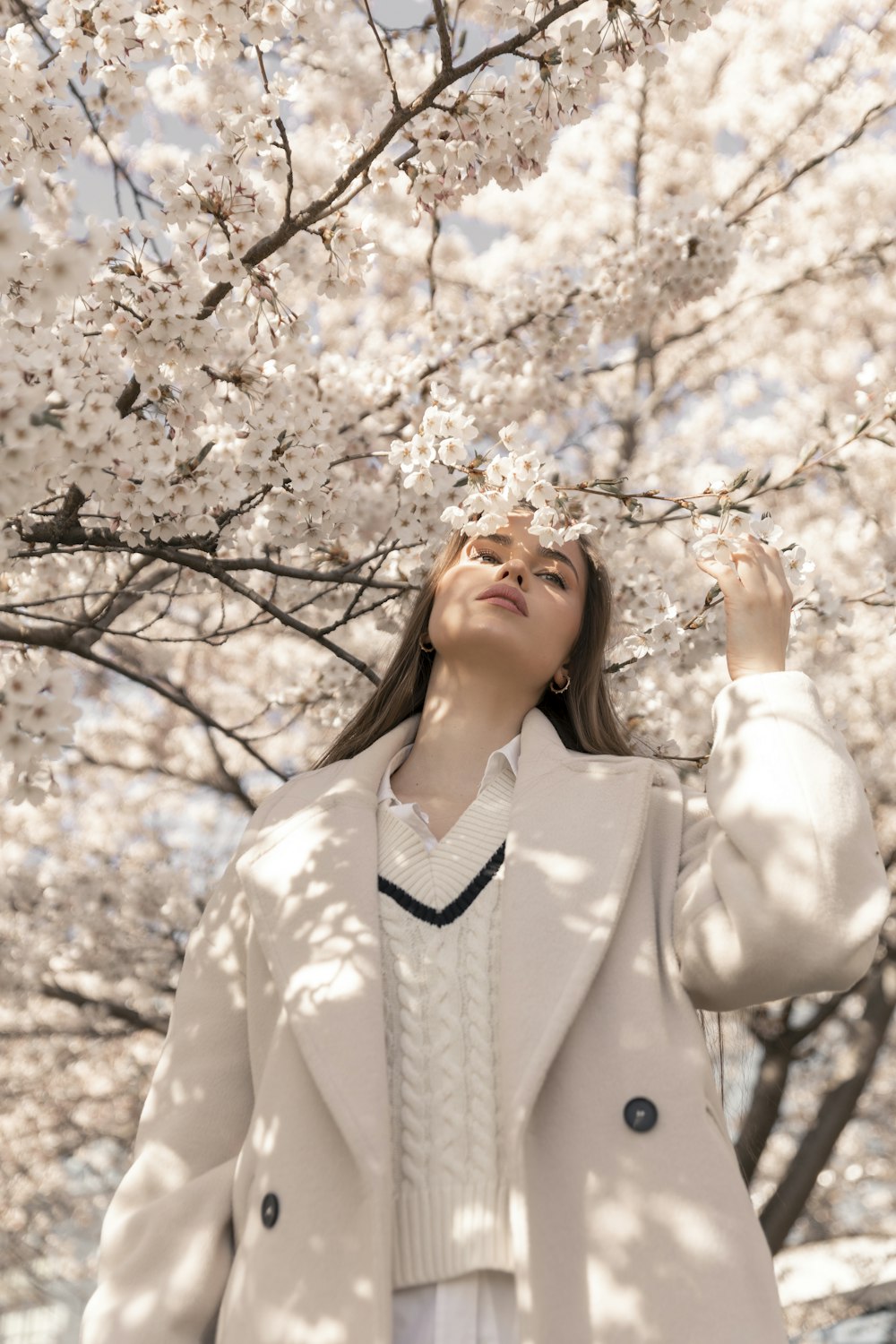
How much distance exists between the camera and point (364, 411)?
175 inches

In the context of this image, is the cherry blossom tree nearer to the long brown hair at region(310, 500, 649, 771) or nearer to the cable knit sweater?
the long brown hair at region(310, 500, 649, 771)

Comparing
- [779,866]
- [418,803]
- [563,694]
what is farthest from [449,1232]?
[563,694]

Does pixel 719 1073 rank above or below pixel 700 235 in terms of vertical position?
below

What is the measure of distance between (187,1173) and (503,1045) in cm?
57

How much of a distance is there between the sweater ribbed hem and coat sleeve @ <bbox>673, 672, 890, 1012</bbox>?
441 mm

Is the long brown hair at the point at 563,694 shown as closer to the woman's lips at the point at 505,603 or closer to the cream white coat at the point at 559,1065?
the woman's lips at the point at 505,603

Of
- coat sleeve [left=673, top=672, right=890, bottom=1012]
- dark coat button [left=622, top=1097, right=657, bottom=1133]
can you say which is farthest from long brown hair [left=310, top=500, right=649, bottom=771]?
dark coat button [left=622, top=1097, right=657, bottom=1133]

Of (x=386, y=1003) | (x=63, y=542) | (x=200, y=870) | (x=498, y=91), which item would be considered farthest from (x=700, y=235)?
(x=200, y=870)

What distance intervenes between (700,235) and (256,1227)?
4193 millimetres

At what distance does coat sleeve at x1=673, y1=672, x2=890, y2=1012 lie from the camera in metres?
1.55

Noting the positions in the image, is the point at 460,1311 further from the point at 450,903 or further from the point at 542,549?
the point at 542,549

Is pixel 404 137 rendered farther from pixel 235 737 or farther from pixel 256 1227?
pixel 256 1227

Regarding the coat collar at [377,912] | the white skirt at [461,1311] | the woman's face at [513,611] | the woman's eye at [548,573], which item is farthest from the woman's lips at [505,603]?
the white skirt at [461,1311]

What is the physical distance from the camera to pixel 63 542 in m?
2.22
